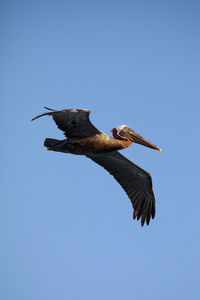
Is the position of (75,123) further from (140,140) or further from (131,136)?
(140,140)

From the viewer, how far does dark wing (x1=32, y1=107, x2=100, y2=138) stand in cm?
896

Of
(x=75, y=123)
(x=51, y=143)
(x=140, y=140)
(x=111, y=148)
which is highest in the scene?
(x=140, y=140)

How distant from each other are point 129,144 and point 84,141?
131 centimetres

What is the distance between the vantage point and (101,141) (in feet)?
32.7

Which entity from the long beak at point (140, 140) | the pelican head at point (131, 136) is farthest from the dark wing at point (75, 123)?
the long beak at point (140, 140)

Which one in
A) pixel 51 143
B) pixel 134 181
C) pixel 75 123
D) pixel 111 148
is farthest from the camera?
pixel 134 181

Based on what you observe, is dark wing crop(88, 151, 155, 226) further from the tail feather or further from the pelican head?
the tail feather

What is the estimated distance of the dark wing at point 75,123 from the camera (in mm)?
8961

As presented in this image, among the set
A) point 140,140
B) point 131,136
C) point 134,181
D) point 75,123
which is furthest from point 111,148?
point 134,181

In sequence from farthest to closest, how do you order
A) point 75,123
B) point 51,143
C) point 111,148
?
point 111,148 < point 51,143 < point 75,123

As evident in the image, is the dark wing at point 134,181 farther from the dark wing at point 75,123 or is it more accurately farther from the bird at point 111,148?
the dark wing at point 75,123

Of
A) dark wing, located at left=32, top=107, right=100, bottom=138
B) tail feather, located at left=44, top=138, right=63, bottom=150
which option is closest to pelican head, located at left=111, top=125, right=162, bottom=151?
dark wing, located at left=32, top=107, right=100, bottom=138

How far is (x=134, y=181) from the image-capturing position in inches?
473

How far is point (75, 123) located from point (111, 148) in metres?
1.30
